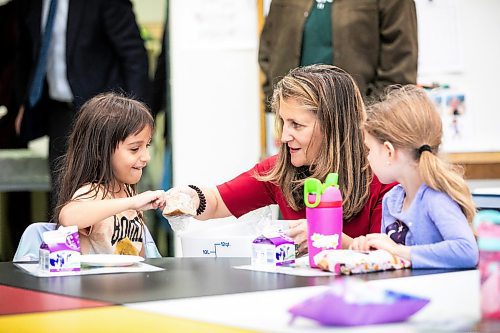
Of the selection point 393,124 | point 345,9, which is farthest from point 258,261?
point 345,9

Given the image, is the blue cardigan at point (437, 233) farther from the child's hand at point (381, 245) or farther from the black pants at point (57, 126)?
the black pants at point (57, 126)

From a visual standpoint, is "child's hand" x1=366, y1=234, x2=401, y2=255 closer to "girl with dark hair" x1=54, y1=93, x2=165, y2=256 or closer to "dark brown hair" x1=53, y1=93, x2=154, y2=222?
"girl with dark hair" x1=54, y1=93, x2=165, y2=256

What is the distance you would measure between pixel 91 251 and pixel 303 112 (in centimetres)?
65

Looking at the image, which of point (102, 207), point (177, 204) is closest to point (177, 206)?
point (177, 204)

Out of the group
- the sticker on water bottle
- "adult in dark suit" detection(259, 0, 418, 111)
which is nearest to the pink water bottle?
the sticker on water bottle

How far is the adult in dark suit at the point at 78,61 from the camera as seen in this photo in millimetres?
4445

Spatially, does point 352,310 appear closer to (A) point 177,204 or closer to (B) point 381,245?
(B) point 381,245

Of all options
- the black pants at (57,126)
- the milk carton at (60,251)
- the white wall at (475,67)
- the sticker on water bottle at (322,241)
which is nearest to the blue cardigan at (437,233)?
the sticker on water bottle at (322,241)

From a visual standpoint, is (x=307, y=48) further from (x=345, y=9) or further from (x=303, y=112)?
(x=303, y=112)

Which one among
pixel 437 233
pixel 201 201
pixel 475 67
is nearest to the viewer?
pixel 437 233

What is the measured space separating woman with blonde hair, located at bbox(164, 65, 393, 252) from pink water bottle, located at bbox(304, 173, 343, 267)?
1.27ft

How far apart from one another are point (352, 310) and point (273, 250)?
0.80 metres

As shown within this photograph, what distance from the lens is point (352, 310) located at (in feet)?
4.00

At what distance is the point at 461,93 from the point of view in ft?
14.5
